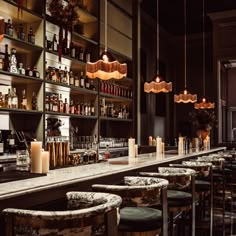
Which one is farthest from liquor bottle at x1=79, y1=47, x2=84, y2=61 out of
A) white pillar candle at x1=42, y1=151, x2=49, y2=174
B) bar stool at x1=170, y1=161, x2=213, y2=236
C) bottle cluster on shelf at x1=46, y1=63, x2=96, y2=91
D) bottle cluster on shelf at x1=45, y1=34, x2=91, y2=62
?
white pillar candle at x1=42, y1=151, x2=49, y2=174

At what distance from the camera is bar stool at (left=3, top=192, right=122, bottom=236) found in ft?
4.07

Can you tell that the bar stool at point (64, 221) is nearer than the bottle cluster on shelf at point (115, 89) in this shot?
Yes

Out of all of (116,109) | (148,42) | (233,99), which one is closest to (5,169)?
(116,109)

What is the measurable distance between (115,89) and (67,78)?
149 cm

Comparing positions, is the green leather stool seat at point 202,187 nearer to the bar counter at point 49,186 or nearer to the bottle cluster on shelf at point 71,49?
the bar counter at point 49,186

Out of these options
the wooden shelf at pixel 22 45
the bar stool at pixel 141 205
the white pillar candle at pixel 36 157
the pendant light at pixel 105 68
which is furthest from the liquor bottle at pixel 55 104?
the bar stool at pixel 141 205

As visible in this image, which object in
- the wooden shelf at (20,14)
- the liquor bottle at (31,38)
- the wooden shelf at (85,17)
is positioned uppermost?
the wooden shelf at (85,17)

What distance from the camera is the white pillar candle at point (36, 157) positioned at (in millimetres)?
2100

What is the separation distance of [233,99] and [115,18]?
765 cm

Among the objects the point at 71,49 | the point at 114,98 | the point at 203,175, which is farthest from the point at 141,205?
the point at 114,98

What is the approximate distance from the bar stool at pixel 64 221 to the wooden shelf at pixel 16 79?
2.86 metres

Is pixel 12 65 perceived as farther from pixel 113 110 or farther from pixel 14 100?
pixel 113 110

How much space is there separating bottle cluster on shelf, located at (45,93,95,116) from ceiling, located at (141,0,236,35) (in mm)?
3965

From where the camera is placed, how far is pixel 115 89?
6.49 meters
